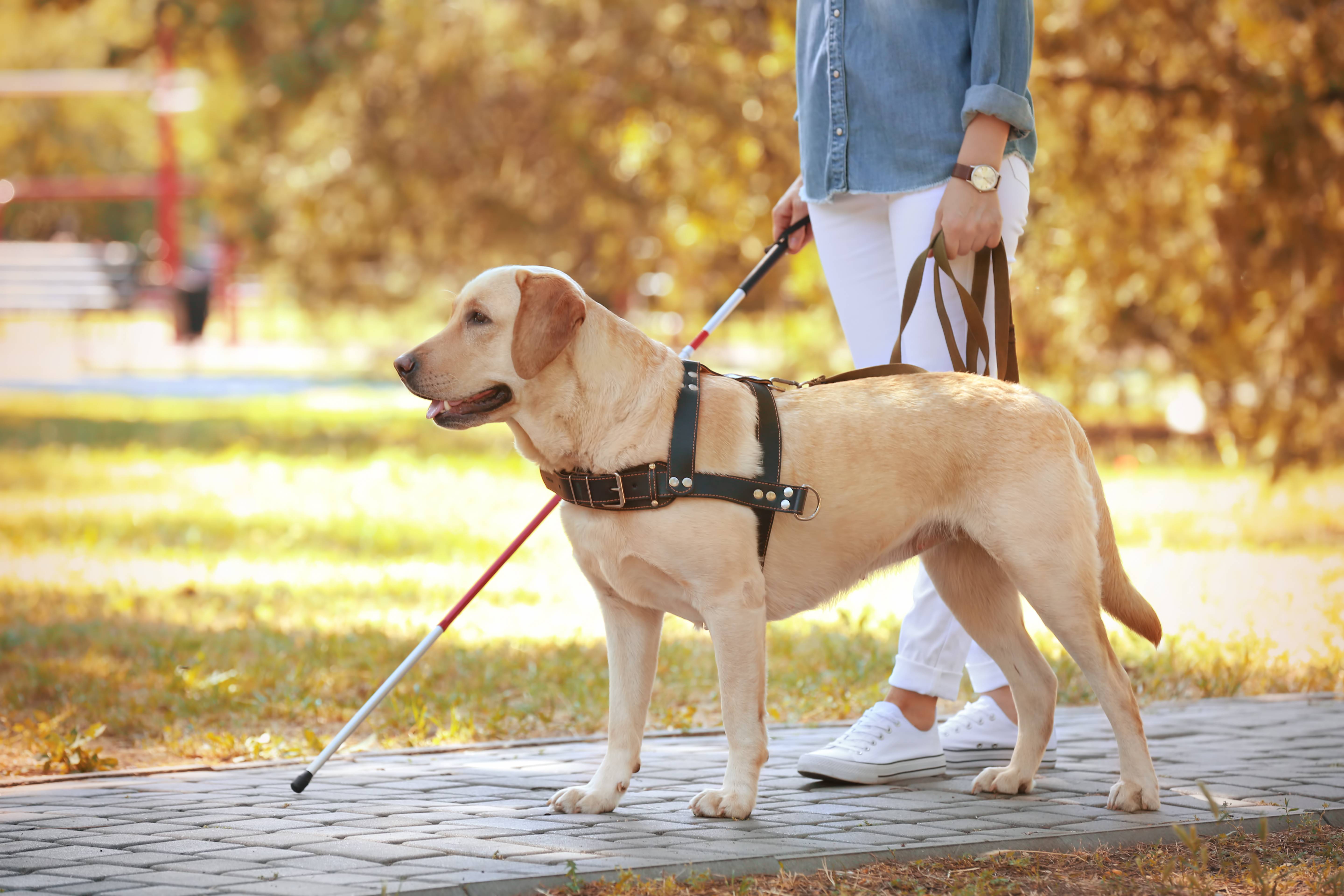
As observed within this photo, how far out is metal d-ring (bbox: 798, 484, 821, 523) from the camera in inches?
153

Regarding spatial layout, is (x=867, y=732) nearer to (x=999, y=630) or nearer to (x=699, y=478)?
(x=999, y=630)

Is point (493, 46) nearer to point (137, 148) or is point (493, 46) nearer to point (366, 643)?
point (366, 643)

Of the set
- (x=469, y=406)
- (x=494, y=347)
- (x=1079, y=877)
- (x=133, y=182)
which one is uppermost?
(x=133, y=182)

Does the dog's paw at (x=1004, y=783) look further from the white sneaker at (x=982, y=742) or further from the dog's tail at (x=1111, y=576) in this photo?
the dog's tail at (x=1111, y=576)

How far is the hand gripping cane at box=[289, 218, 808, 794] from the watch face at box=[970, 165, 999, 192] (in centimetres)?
78

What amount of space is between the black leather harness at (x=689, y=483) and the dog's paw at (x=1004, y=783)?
1.04 metres

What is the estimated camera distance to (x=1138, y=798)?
156 inches

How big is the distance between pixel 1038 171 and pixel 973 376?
320 inches

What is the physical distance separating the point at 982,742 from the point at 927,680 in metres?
0.35

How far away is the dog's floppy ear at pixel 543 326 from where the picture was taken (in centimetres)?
379

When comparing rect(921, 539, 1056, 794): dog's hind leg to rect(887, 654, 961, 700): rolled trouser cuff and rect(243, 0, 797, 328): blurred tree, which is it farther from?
rect(243, 0, 797, 328): blurred tree

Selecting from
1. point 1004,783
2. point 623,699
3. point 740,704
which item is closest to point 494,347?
point 623,699

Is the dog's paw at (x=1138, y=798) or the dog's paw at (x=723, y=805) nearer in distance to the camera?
the dog's paw at (x=723, y=805)

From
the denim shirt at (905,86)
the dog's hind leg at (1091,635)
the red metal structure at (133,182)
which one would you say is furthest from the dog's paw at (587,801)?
the red metal structure at (133,182)
